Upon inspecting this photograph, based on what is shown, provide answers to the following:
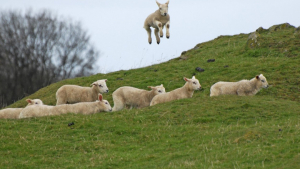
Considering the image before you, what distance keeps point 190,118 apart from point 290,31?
54.2ft

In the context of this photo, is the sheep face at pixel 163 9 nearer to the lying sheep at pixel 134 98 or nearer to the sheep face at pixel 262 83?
the lying sheep at pixel 134 98

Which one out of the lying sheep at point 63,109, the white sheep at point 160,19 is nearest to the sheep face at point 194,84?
the lying sheep at point 63,109

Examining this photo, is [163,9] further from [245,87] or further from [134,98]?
[245,87]

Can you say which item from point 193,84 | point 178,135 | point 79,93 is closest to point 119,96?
point 79,93

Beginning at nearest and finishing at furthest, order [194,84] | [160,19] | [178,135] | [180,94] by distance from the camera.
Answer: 1. [178,135]
2. [194,84]
3. [180,94]
4. [160,19]

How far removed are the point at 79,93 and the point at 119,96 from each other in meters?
1.71

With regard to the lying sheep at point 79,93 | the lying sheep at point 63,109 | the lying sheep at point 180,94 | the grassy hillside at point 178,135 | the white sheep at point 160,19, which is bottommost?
the grassy hillside at point 178,135

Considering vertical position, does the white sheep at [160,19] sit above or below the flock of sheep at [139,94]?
above

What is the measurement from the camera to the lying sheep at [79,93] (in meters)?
19.5

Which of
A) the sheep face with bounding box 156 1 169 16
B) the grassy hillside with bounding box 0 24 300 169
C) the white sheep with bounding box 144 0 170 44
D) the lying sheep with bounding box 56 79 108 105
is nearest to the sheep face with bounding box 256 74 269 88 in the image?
the grassy hillside with bounding box 0 24 300 169

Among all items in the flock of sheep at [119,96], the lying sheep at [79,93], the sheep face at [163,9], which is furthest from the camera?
the sheep face at [163,9]

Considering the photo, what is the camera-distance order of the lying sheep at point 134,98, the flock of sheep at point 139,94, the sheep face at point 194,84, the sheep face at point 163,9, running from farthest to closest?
the sheep face at point 163,9
the lying sheep at point 134,98
the sheep face at point 194,84
the flock of sheep at point 139,94

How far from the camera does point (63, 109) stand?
16.8m

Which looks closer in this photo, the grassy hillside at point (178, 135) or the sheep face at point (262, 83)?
the grassy hillside at point (178, 135)
